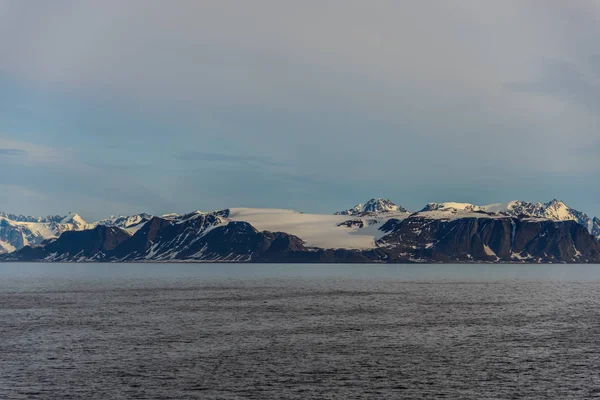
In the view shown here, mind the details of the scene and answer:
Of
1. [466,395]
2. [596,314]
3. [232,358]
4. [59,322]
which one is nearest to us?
[466,395]

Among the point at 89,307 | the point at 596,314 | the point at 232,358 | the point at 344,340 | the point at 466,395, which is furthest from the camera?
the point at 89,307

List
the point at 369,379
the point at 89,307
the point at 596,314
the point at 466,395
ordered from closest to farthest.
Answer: the point at 466,395 < the point at 369,379 < the point at 596,314 < the point at 89,307

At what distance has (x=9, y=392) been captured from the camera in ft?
185

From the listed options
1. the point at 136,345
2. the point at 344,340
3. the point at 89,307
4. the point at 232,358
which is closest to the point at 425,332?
the point at 344,340

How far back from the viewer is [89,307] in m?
133

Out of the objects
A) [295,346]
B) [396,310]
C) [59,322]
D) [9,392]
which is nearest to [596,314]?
[396,310]

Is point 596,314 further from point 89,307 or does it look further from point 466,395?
point 89,307

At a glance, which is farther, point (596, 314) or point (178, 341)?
point (596, 314)

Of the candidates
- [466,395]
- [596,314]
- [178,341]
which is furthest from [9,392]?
[596,314]

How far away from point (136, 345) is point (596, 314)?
81457 millimetres

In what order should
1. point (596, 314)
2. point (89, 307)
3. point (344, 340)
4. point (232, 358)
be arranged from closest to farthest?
point (232, 358)
point (344, 340)
point (596, 314)
point (89, 307)

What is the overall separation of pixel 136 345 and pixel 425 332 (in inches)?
1497

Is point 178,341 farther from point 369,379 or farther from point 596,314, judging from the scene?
point 596,314

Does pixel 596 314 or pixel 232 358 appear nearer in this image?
pixel 232 358
